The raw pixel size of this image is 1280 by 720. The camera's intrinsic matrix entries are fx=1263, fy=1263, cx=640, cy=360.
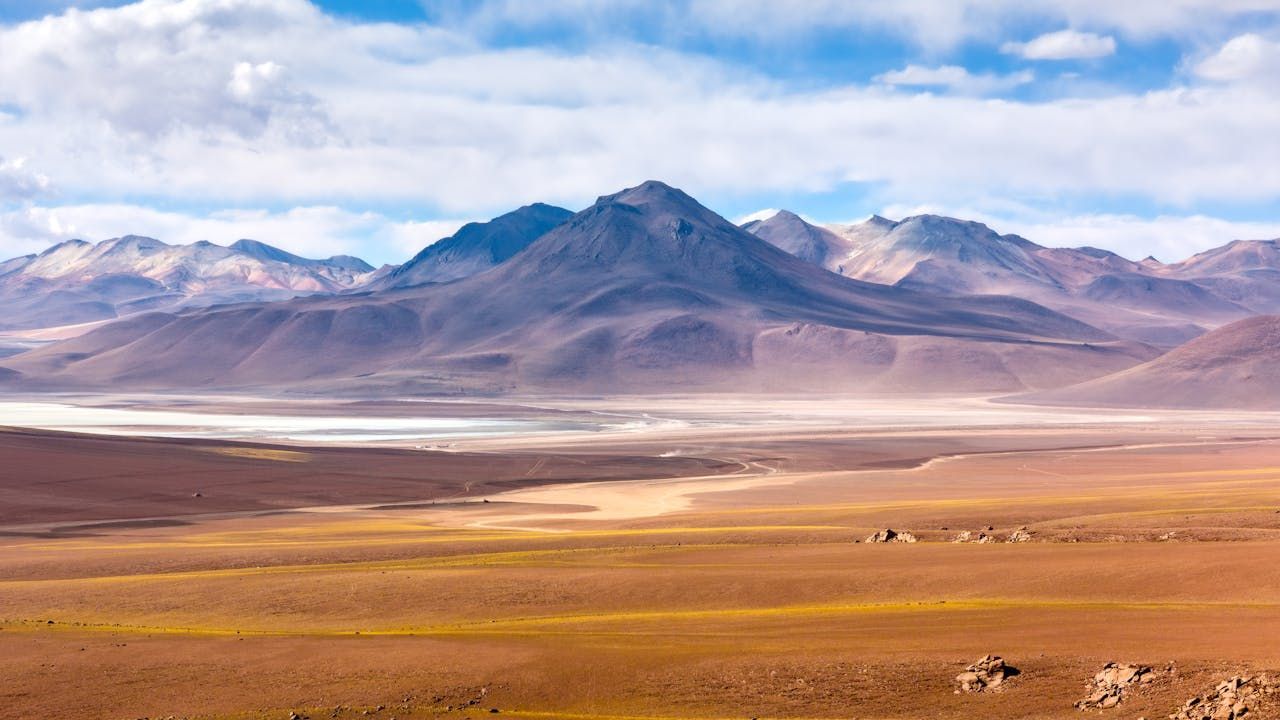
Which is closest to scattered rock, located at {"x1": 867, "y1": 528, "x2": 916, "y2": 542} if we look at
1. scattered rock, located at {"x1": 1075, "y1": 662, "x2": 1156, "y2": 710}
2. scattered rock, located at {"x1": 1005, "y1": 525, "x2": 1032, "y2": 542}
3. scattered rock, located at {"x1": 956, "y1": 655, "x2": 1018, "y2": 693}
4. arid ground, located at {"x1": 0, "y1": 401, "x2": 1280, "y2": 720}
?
arid ground, located at {"x1": 0, "y1": 401, "x2": 1280, "y2": 720}

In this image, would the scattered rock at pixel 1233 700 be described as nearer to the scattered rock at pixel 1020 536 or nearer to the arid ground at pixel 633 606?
the arid ground at pixel 633 606

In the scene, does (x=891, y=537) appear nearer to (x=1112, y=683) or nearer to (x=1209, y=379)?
(x=1112, y=683)

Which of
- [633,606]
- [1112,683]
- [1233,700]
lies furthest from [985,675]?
[633,606]

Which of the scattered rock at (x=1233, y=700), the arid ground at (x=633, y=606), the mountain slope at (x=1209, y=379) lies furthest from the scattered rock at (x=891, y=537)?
the mountain slope at (x=1209, y=379)

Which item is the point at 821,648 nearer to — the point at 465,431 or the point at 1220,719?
the point at 1220,719

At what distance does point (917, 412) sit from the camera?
410ft

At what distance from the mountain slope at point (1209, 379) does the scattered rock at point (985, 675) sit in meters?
125

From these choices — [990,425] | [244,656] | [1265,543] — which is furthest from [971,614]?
[990,425]

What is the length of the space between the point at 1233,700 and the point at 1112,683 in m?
1.44

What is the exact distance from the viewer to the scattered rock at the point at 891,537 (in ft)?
90.2

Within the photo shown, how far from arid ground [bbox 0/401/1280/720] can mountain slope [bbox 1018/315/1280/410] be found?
313 feet

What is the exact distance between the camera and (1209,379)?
13650 cm

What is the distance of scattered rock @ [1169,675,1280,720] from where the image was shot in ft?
43.5

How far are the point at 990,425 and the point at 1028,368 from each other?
96.7 m
